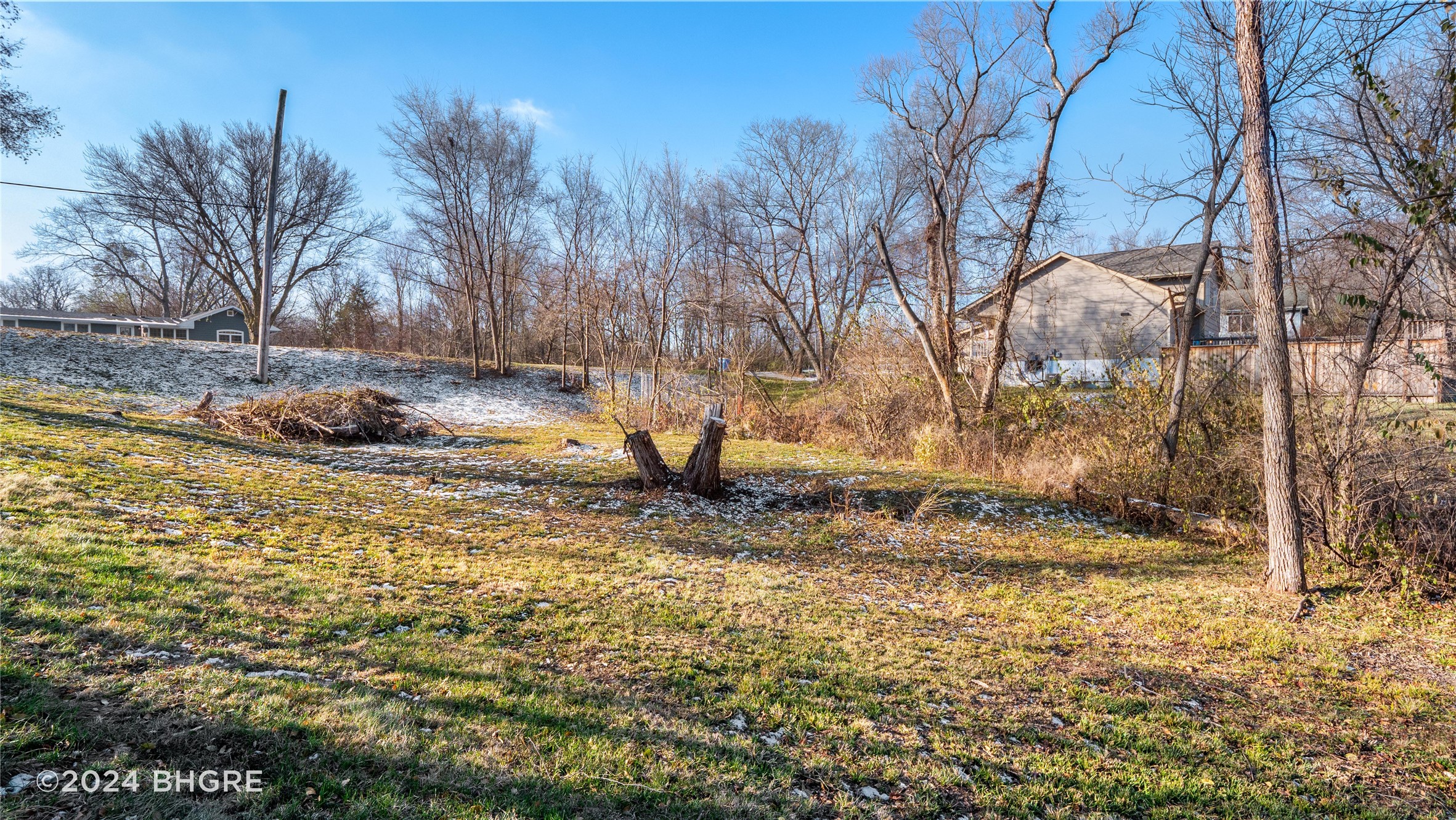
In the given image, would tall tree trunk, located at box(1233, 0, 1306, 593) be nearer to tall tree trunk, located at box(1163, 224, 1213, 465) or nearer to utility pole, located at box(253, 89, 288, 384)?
tall tree trunk, located at box(1163, 224, 1213, 465)

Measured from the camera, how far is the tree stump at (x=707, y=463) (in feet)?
28.0

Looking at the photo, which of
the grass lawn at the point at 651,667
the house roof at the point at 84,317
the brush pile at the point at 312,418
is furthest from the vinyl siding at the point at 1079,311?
the house roof at the point at 84,317

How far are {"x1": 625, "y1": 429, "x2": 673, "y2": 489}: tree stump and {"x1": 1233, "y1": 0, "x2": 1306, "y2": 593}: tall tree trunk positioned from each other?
6.57 m

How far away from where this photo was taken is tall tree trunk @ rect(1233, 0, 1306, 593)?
5734 mm

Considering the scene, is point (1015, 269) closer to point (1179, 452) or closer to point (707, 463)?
point (1179, 452)

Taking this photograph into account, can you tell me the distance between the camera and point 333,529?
5.84m

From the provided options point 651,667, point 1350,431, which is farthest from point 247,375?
point 1350,431

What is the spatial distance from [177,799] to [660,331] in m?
17.7

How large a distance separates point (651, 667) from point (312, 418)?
10747 millimetres

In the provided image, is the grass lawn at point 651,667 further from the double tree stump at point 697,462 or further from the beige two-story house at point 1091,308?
the beige two-story house at point 1091,308

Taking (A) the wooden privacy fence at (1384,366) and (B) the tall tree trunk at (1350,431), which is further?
(A) the wooden privacy fence at (1384,366)

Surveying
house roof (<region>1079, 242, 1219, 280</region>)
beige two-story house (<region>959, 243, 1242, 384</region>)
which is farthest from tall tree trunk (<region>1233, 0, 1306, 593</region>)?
beige two-story house (<region>959, 243, 1242, 384</region>)

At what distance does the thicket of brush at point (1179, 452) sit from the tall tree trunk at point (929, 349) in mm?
269

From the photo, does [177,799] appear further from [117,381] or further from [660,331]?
[117,381]
